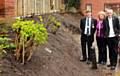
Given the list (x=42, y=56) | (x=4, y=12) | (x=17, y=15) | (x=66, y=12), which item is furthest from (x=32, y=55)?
(x=66, y=12)

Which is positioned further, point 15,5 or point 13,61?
point 15,5

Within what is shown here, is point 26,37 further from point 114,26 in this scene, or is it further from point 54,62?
point 114,26

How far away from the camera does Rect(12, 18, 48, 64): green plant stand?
9.41 m

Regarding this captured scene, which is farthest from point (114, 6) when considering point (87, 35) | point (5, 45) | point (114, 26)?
point (5, 45)

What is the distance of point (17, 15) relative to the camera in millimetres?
12375

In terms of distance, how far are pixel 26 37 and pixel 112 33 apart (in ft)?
10.3

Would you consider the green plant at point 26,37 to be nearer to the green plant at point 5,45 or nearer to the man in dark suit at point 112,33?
the green plant at point 5,45

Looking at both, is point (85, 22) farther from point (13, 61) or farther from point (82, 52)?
point (13, 61)

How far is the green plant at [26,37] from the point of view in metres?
9.41

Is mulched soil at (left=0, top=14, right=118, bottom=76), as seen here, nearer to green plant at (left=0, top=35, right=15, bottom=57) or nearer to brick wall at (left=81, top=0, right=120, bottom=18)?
green plant at (left=0, top=35, right=15, bottom=57)

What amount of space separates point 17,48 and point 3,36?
0.89m

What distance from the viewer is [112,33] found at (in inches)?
464

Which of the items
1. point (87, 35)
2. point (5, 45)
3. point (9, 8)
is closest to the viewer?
point (5, 45)

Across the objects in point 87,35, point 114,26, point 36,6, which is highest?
point 36,6
